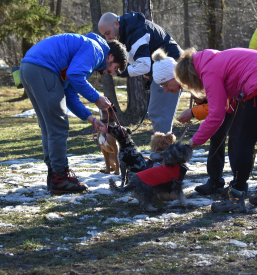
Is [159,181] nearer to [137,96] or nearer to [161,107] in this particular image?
[161,107]

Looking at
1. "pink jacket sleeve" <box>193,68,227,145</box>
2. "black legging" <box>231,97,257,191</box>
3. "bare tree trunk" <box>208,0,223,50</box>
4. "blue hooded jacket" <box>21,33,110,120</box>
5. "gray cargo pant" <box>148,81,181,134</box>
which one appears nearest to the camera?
"pink jacket sleeve" <box>193,68,227,145</box>

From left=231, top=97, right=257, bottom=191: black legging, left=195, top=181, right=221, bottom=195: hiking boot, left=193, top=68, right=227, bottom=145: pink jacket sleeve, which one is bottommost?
left=195, top=181, right=221, bottom=195: hiking boot

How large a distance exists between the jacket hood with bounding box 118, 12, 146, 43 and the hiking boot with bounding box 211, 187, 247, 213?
2536 mm

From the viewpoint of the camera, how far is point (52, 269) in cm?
247

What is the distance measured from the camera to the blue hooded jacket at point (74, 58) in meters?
4.05

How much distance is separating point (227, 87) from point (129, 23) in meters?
1.98

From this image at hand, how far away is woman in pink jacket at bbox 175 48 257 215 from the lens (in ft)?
11.1

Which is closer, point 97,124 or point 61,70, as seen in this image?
point 61,70

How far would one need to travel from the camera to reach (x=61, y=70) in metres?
4.30

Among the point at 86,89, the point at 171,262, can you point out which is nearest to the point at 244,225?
the point at 171,262

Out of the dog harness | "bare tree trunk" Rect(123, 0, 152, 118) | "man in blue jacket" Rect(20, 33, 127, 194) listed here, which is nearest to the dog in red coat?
the dog harness

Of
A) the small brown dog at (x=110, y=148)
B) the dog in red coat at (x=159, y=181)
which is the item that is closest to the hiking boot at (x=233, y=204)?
the dog in red coat at (x=159, y=181)

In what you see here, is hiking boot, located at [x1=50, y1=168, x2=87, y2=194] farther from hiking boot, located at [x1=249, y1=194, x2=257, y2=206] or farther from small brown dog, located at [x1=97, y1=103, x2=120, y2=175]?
hiking boot, located at [x1=249, y1=194, x2=257, y2=206]

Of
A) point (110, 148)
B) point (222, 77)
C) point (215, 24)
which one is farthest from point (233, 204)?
point (215, 24)
